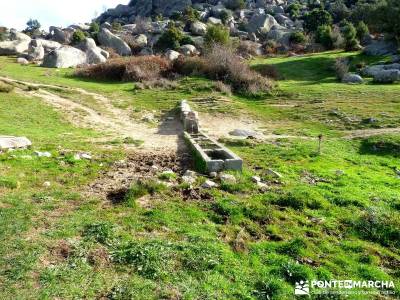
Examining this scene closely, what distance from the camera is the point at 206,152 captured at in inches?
582

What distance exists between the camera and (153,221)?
9.07 m

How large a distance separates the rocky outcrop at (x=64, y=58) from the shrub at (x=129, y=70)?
210 inches

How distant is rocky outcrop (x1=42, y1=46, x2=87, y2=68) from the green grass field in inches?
974

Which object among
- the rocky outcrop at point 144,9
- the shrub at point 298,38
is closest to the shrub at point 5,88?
the shrub at point 298,38

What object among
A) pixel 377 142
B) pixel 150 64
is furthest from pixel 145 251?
pixel 150 64

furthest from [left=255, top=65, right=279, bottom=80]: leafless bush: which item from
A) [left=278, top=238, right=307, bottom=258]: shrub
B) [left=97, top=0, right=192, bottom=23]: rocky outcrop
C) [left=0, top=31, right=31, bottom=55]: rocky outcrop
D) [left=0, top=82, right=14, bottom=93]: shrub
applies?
[left=97, top=0, right=192, bottom=23]: rocky outcrop

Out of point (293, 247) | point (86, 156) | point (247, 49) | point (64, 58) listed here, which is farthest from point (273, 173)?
point (247, 49)

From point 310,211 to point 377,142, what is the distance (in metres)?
10.6

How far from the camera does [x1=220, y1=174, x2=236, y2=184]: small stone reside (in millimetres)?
11752

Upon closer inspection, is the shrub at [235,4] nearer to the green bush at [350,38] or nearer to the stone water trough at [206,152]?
the green bush at [350,38]

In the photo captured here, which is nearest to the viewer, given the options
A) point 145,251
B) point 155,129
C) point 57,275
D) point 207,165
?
point 57,275

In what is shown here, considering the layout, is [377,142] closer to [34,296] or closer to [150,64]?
[34,296]

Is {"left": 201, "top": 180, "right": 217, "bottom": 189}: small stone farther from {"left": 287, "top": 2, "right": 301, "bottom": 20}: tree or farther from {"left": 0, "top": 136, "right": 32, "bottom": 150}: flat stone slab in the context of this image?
{"left": 287, "top": 2, "right": 301, "bottom": 20}: tree

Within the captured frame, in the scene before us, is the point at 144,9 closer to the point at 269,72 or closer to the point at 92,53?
→ the point at 92,53
